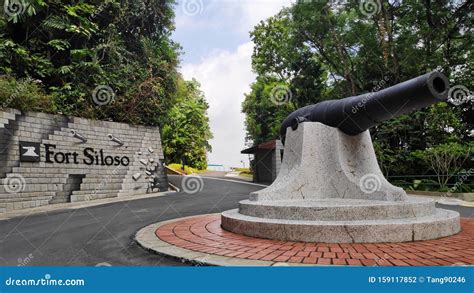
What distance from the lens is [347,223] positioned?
164 inches

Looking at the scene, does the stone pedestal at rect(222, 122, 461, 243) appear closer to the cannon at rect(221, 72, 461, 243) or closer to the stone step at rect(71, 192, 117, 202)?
the cannon at rect(221, 72, 461, 243)

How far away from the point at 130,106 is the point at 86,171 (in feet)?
13.9

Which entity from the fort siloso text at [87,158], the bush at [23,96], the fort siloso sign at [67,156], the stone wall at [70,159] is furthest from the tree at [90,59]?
the fort siloso text at [87,158]

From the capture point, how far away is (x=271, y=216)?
488 centimetres

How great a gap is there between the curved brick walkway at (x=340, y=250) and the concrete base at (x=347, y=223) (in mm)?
104

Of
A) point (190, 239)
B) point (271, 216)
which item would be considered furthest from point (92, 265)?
point (271, 216)

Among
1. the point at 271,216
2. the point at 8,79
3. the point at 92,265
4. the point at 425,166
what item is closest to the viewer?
the point at 92,265

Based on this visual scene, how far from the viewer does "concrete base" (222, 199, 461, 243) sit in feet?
13.3

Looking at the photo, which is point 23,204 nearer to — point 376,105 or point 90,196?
point 90,196

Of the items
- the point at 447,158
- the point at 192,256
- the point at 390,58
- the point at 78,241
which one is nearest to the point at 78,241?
the point at 78,241

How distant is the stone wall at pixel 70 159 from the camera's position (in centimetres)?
Result: 1091

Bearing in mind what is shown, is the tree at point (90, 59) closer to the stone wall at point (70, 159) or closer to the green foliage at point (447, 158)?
the stone wall at point (70, 159)

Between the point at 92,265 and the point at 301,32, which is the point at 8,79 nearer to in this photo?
the point at 92,265

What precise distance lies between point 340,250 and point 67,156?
40.1 feet
